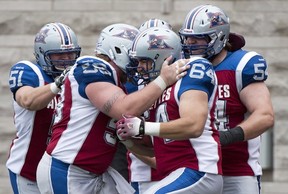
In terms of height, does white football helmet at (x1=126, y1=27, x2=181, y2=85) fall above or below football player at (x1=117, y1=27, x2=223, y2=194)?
above

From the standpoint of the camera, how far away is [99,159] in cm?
768

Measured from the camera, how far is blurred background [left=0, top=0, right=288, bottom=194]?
36.0 ft

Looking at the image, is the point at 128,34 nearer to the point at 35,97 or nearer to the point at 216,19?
the point at 216,19

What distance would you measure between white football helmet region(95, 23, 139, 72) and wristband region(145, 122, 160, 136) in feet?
2.41

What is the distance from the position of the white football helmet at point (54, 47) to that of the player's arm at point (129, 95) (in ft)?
3.40

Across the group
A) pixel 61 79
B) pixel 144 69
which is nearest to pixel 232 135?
pixel 144 69

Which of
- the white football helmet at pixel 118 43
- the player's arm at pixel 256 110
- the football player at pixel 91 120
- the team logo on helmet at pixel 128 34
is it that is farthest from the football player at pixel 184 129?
the player's arm at pixel 256 110

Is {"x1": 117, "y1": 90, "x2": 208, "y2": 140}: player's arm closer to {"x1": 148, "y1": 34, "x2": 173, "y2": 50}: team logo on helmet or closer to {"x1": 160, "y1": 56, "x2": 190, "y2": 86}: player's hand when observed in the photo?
{"x1": 160, "y1": 56, "x2": 190, "y2": 86}: player's hand

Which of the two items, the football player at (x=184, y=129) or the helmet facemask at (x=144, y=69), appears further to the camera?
the helmet facemask at (x=144, y=69)

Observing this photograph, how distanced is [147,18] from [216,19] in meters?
3.07

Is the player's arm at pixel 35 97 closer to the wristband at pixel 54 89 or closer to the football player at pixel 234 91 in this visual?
the wristband at pixel 54 89

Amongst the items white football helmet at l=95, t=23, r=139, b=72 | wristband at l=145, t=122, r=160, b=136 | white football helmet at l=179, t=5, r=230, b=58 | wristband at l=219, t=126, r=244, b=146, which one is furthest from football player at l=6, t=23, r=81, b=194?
wristband at l=145, t=122, r=160, b=136

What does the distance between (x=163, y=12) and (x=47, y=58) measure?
2817 millimetres

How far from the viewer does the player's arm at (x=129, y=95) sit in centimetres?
720
